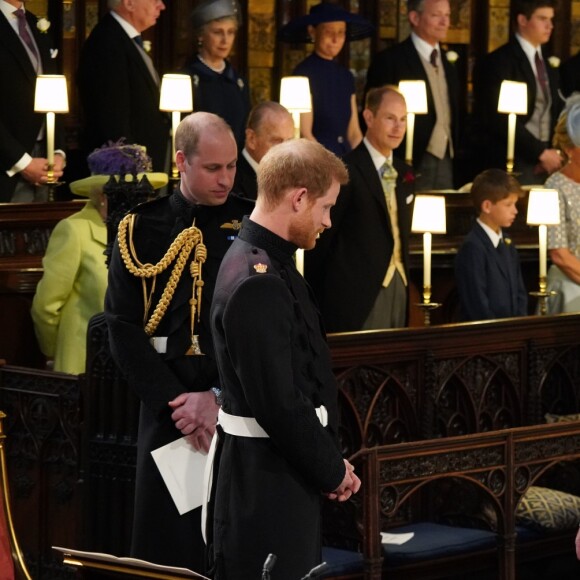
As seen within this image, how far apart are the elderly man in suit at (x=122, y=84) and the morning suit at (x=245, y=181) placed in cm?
157

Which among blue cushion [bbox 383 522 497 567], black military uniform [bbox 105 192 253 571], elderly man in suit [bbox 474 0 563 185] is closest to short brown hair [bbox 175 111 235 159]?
black military uniform [bbox 105 192 253 571]

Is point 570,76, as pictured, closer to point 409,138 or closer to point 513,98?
point 513,98

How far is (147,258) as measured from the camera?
16.5ft

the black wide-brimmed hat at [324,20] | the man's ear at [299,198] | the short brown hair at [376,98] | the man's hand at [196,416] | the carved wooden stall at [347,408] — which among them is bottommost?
the carved wooden stall at [347,408]

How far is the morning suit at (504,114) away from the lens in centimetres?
1045

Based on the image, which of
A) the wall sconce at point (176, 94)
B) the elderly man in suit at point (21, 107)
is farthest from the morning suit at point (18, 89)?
the wall sconce at point (176, 94)

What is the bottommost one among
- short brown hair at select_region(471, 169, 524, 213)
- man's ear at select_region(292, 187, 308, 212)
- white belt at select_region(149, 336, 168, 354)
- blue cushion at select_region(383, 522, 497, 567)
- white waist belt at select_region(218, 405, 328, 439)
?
blue cushion at select_region(383, 522, 497, 567)

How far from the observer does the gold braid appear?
4.96 metres

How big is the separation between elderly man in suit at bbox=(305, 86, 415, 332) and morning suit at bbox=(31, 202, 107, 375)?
135cm

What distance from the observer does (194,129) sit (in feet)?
16.1

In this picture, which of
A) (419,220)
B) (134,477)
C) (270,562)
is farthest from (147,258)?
(419,220)

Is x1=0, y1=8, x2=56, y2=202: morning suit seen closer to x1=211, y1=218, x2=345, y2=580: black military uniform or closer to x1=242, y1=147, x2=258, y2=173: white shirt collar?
x1=242, y1=147, x2=258, y2=173: white shirt collar

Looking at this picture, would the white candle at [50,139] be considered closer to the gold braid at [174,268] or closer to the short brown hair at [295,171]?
the gold braid at [174,268]

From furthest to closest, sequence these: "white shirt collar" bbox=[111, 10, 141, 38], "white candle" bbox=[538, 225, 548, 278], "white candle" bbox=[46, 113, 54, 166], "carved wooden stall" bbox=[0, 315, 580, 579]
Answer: "white shirt collar" bbox=[111, 10, 141, 38]
"white candle" bbox=[46, 113, 54, 166]
"white candle" bbox=[538, 225, 548, 278]
"carved wooden stall" bbox=[0, 315, 580, 579]
